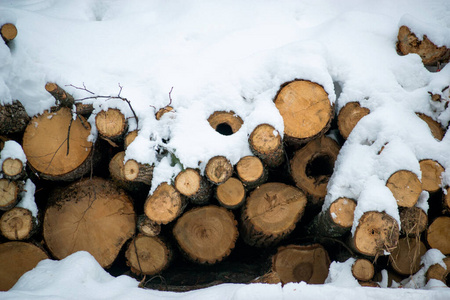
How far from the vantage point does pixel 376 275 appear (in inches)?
70.7

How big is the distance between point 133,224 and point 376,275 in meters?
1.79

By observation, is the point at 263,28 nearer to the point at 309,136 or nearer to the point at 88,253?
the point at 309,136

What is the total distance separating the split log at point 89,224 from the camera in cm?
193

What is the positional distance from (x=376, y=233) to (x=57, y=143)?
2205mm

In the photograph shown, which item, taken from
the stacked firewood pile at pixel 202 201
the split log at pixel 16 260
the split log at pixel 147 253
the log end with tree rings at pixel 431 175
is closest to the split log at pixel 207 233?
the stacked firewood pile at pixel 202 201

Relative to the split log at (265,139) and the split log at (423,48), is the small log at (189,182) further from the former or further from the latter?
the split log at (423,48)

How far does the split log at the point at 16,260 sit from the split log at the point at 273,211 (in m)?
1.52

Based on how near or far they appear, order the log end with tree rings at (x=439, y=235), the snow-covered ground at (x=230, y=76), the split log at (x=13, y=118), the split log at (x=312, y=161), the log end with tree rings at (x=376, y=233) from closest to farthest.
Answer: the log end with tree rings at (x=376, y=233)
the snow-covered ground at (x=230, y=76)
the log end with tree rings at (x=439, y=235)
the split log at (x=13, y=118)
the split log at (x=312, y=161)

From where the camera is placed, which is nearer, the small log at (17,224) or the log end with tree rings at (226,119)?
the small log at (17,224)

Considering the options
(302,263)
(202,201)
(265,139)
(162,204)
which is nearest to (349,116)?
(265,139)

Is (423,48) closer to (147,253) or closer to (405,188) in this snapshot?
(405,188)

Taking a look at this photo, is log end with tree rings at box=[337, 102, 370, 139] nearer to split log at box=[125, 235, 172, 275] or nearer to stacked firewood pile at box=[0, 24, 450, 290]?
stacked firewood pile at box=[0, 24, 450, 290]

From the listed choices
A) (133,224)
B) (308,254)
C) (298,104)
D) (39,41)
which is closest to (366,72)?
(298,104)

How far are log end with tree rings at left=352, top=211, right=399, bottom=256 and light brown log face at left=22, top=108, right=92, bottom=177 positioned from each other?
6.27 feet
